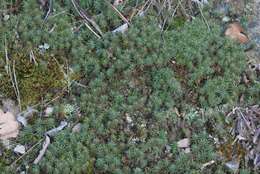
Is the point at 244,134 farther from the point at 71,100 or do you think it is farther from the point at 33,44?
the point at 33,44

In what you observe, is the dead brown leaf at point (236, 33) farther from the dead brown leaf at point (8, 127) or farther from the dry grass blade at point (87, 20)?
the dead brown leaf at point (8, 127)

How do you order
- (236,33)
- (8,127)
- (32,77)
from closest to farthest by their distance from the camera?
(8,127), (32,77), (236,33)

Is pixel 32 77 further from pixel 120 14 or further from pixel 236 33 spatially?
pixel 236 33

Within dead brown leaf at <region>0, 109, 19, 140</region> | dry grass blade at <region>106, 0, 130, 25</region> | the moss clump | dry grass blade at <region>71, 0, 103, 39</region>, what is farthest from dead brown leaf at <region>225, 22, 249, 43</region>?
dead brown leaf at <region>0, 109, 19, 140</region>

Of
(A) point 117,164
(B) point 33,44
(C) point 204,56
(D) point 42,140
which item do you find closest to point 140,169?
(A) point 117,164

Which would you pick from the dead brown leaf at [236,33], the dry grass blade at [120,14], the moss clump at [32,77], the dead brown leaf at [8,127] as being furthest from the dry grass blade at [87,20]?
the dead brown leaf at [236,33]

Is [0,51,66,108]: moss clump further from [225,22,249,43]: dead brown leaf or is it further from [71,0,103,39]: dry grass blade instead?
[225,22,249,43]: dead brown leaf

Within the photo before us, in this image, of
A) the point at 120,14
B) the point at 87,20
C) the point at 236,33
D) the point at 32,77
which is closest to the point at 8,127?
the point at 32,77
